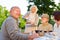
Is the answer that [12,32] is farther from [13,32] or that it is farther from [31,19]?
[31,19]

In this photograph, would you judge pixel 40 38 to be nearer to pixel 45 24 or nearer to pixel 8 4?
pixel 45 24

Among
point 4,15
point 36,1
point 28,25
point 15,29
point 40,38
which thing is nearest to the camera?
point 15,29

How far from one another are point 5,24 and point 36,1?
5547 mm

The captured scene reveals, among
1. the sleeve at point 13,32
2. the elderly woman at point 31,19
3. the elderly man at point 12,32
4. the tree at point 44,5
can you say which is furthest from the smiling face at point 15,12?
the tree at point 44,5

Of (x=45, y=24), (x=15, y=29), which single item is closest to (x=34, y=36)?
(x=15, y=29)

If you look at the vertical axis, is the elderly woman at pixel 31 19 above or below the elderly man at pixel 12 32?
below

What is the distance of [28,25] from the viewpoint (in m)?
6.04

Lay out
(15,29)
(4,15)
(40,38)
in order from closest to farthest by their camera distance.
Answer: (15,29), (40,38), (4,15)

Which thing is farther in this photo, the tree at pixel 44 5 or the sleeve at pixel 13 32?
the tree at pixel 44 5

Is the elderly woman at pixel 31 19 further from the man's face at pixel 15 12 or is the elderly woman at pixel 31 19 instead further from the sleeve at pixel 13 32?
the sleeve at pixel 13 32

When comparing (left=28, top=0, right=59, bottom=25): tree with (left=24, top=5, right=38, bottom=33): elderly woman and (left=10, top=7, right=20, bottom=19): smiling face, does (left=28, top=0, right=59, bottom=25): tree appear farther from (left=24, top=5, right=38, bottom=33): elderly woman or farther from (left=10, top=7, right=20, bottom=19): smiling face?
(left=10, top=7, right=20, bottom=19): smiling face

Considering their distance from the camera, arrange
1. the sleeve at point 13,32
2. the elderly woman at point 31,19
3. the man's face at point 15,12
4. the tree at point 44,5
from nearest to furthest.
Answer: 1. the sleeve at point 13,32
2. the man's face at point 15,12
3. the elderly woman at point 31,19
4. the tree at point 44,5

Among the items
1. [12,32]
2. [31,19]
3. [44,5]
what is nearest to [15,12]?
[12,32]

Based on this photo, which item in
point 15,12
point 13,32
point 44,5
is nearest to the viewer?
point 13,32
